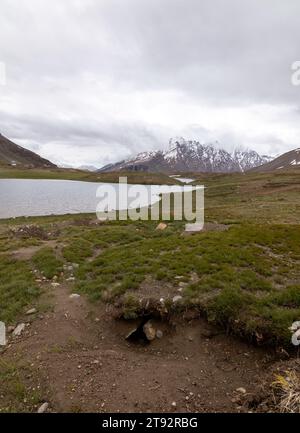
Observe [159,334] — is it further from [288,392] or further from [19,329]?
[19,329]

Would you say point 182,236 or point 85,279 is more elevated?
point 182,236

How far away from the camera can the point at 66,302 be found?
13.1 metres

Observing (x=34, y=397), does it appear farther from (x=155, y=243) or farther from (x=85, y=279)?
(x=155, y=243)

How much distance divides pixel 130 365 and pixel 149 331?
188 cm

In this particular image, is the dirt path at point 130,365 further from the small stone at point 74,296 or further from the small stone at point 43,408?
the small stone at point 74,296

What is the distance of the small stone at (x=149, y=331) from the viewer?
1091cm

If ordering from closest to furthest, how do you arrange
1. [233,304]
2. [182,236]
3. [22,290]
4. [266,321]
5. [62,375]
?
[62,375] < [266,321] < [233,304] < [22,290] < [182,236]

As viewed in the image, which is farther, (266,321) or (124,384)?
(266,321)

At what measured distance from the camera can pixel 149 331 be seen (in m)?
11.0

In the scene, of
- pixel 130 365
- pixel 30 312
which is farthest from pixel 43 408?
pixel 30 312
